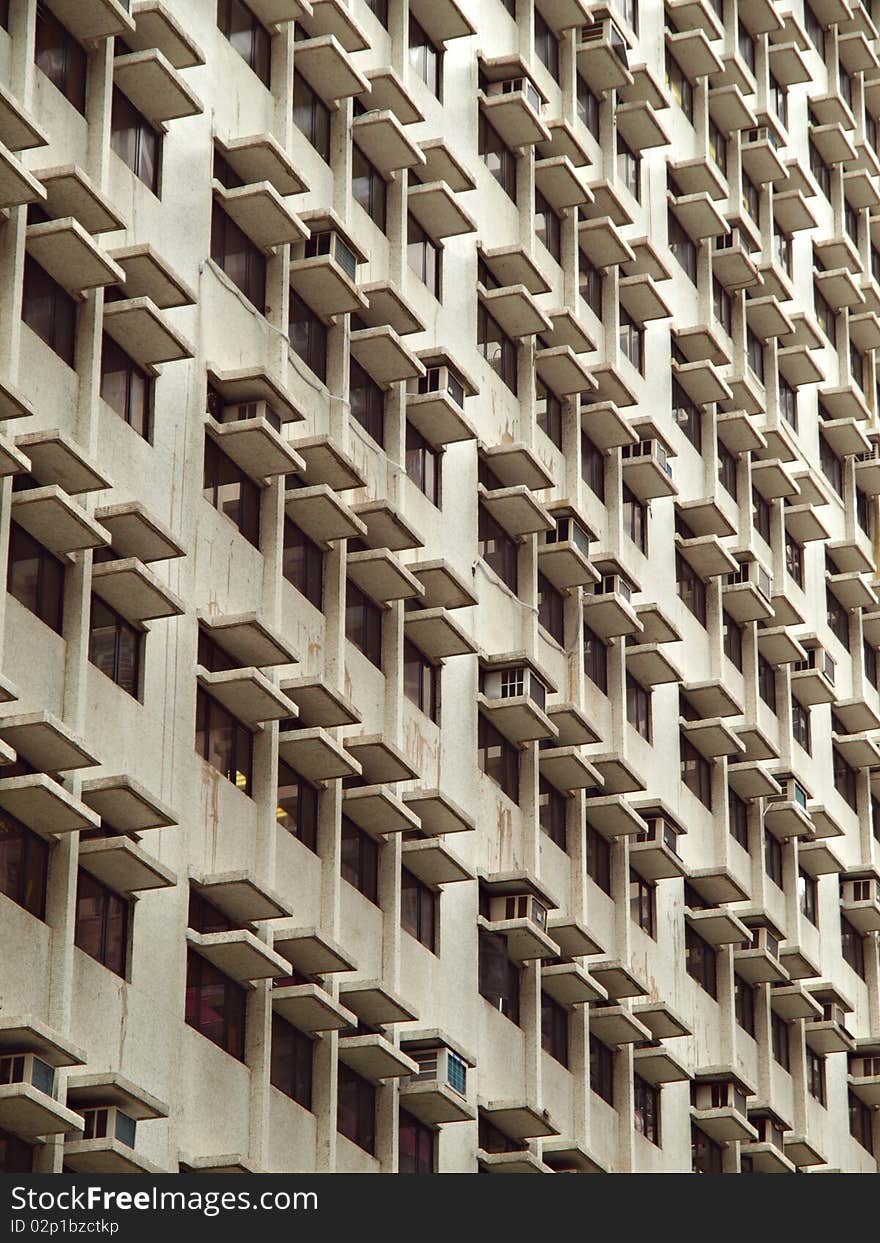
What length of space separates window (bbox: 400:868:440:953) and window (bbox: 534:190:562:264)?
484 inches

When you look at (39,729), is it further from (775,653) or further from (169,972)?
(775,653)

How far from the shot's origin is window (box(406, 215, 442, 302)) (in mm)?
41531

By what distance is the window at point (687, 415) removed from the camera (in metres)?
49.9

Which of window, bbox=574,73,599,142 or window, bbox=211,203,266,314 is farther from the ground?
window, bbox=574,73,599,142

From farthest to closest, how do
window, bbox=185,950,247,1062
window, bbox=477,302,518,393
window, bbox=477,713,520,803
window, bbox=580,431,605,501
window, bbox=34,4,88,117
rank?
window, bbox=580,431,605,501, window, bbox=477,302,518,393, window, bbox=477,713,520,803, window, bbox=34,4,88,117, window, bbox=185,950,247,1062

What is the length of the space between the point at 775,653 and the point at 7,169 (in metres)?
23.9

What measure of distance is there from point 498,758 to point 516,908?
8.31 feet

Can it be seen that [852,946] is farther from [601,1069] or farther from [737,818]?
[601,1069]

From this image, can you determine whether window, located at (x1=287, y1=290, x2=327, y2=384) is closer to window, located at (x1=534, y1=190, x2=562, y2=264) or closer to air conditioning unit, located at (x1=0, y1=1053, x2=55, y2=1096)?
window, located at (x1=534, y1=190, x2=562, y2=264)

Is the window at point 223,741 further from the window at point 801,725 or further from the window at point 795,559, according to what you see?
the window at point 795,559

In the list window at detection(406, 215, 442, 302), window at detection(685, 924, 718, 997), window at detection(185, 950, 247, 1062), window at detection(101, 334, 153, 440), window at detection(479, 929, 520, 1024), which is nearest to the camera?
window at detection(185, 950, 247, 1062)

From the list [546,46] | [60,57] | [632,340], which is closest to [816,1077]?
[632,340]

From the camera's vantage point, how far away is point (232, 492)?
117 ft

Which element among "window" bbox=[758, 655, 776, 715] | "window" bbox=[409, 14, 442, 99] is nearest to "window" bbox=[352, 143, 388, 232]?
"window" bbox=[409, 14, 442, 99]
